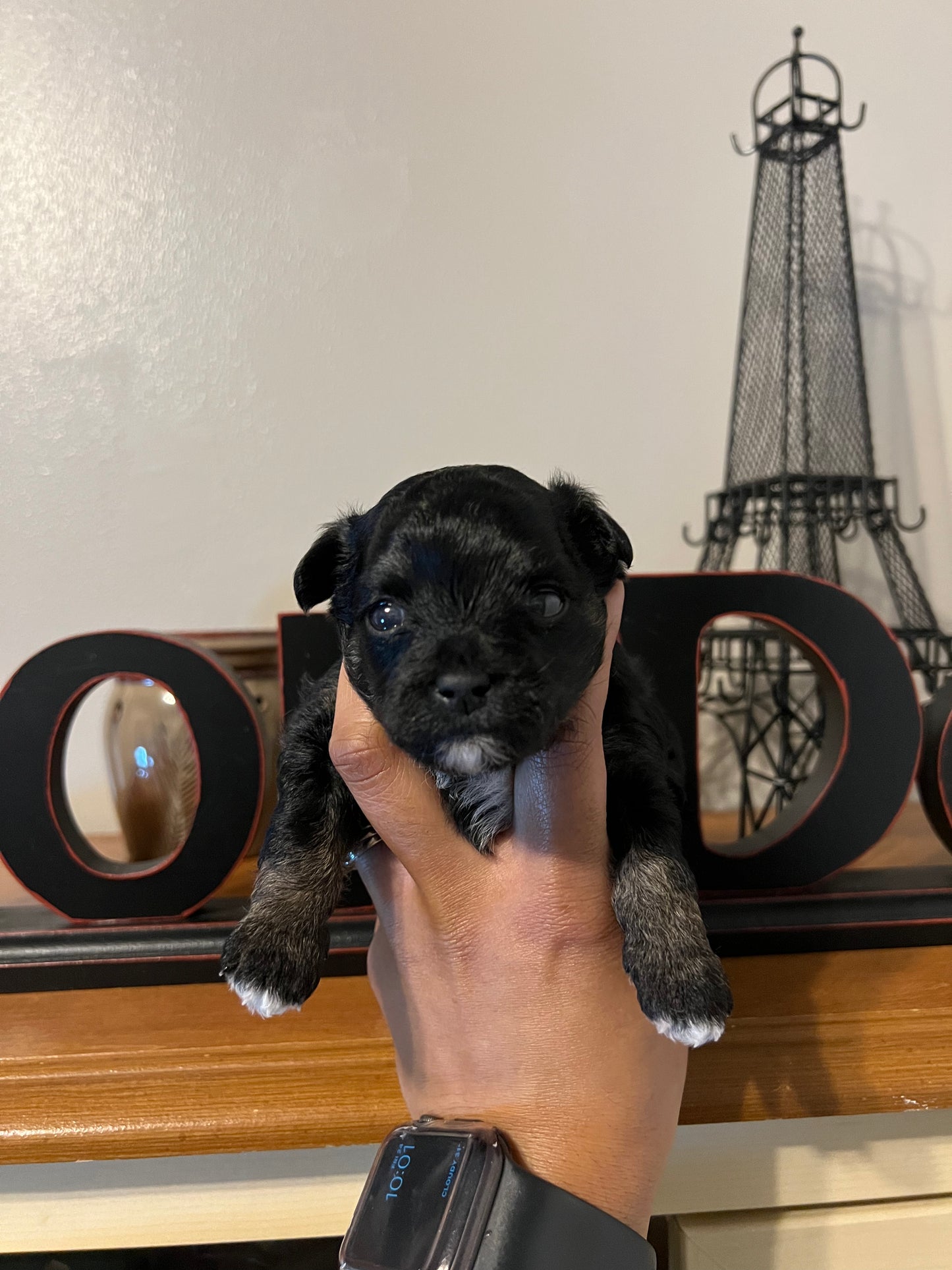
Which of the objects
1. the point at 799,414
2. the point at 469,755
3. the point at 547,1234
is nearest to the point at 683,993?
the point at 547,1234

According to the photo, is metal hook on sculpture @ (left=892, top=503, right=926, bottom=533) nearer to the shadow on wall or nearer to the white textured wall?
the shadow on wall

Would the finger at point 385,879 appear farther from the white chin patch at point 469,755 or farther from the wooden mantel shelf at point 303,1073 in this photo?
the white chin patch at point 469,755

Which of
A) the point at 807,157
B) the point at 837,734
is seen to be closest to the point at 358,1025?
the point at 837,734

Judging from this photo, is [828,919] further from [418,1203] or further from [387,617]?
[387,617]

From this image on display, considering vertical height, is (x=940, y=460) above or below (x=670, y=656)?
above

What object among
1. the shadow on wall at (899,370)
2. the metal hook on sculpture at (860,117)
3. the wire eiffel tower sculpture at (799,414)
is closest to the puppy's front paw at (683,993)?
the wire eiffel tower sculpture at (799,414)

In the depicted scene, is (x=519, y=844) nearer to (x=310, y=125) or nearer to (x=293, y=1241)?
(x=293, y=1241)

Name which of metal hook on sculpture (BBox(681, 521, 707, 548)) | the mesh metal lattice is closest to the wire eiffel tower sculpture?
the mesh metal lattice
